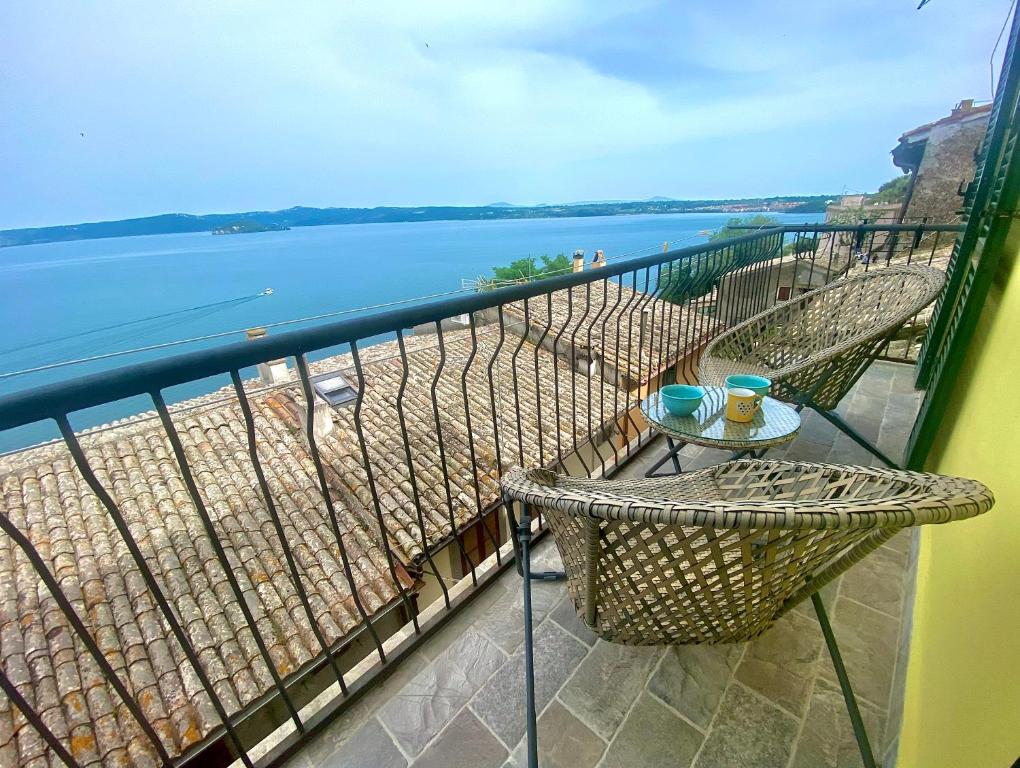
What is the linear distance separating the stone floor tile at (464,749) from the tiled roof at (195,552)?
97cm

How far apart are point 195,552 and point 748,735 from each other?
504cm

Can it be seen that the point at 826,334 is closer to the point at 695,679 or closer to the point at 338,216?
the point at 695,679

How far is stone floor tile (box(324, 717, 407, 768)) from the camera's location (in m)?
1.25

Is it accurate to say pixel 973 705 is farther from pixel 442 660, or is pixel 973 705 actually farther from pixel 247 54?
pixel 247 54

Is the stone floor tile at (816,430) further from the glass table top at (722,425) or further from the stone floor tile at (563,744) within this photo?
the stone floor tile at (563,744)

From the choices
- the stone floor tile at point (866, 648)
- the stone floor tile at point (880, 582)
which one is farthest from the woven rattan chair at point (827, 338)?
the stone floor tile at point (866, 648)

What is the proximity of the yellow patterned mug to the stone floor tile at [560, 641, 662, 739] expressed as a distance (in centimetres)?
98

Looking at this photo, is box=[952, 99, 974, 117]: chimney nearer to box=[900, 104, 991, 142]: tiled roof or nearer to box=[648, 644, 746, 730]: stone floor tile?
box=[900, 104, 991, 142]: tiled roof

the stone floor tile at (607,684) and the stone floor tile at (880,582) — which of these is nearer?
the stone floor tile at (607,684)

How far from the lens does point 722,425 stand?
1829 millimetres

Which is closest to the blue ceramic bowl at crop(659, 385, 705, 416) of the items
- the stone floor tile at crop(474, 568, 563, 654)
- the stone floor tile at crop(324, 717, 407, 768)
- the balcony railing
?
the balcony railing

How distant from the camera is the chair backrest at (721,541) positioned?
0.67 m

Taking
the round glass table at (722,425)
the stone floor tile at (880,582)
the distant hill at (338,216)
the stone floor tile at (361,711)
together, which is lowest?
the stone floor tile at (361,711)

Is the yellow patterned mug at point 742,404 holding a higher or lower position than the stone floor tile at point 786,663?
higher
